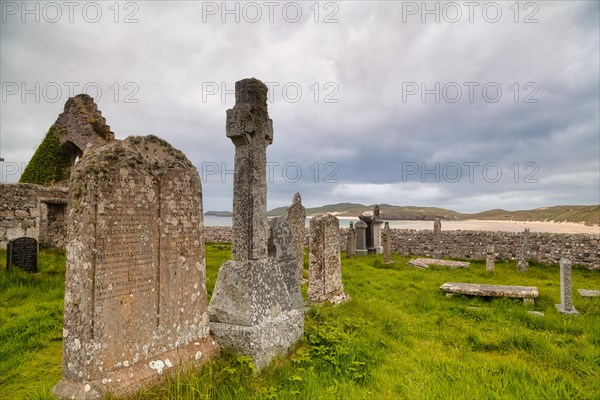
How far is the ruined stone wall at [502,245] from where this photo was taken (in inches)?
576

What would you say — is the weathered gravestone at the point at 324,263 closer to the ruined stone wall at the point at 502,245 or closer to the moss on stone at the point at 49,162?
the ruined stone wall at the point at 502,245

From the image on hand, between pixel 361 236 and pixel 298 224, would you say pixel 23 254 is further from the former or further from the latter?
pixel 361 236

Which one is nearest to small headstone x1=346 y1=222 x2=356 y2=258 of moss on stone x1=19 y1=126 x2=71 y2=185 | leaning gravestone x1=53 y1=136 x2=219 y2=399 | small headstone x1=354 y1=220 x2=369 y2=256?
small headstone x1=354 y1=220 x2=369 y2=256

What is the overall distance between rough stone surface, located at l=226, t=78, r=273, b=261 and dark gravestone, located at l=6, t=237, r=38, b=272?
795 cm

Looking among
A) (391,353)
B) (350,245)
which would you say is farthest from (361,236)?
(391,353)

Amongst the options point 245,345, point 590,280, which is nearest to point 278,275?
point 245,345

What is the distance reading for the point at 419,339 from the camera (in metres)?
5.53

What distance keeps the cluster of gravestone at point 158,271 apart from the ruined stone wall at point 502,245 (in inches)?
606

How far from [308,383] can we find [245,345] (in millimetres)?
850

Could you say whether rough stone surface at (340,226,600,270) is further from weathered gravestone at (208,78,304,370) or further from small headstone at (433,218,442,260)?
weathered gravestone at (208,78,304,370)

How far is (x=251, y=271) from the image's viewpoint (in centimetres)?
425

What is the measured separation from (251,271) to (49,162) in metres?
17.2

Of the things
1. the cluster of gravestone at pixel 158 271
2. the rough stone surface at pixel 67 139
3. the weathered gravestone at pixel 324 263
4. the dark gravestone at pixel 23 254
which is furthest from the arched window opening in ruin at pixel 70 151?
the cluster of gravestone at pixel 158 271

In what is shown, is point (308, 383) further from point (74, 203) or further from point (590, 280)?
point (590, 280)
